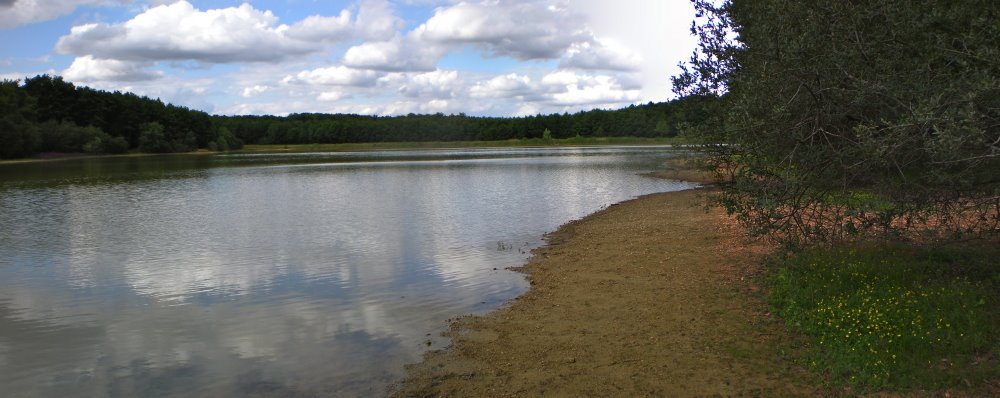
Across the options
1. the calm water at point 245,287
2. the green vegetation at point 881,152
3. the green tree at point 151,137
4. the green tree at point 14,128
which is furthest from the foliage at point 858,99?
the green tree at point 151,137

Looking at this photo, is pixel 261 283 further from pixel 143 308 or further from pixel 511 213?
pixel 511 213

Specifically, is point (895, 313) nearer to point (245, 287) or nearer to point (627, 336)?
point (627, 336)

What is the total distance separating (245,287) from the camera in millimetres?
16922

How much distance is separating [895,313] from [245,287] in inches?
→ 570

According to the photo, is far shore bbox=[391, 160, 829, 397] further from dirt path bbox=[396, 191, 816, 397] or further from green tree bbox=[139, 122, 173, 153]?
green tree bbox=[139, 122, 173, 153]

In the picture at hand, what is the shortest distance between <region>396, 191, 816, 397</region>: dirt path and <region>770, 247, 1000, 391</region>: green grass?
23.7 inches

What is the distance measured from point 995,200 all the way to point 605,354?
243 inches

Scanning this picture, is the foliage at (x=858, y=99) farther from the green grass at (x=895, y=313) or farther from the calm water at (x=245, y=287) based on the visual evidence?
the calm water at (x=245, y=287)

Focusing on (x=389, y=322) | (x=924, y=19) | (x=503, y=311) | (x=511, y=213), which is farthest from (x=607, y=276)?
(x=511, y=213)

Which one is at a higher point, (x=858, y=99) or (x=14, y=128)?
(x=14, y=128)

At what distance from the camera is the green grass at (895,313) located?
8.25 metres

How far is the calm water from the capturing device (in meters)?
10.8

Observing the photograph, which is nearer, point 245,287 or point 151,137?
point 245,287

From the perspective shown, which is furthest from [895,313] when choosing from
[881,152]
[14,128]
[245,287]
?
[14,128]
